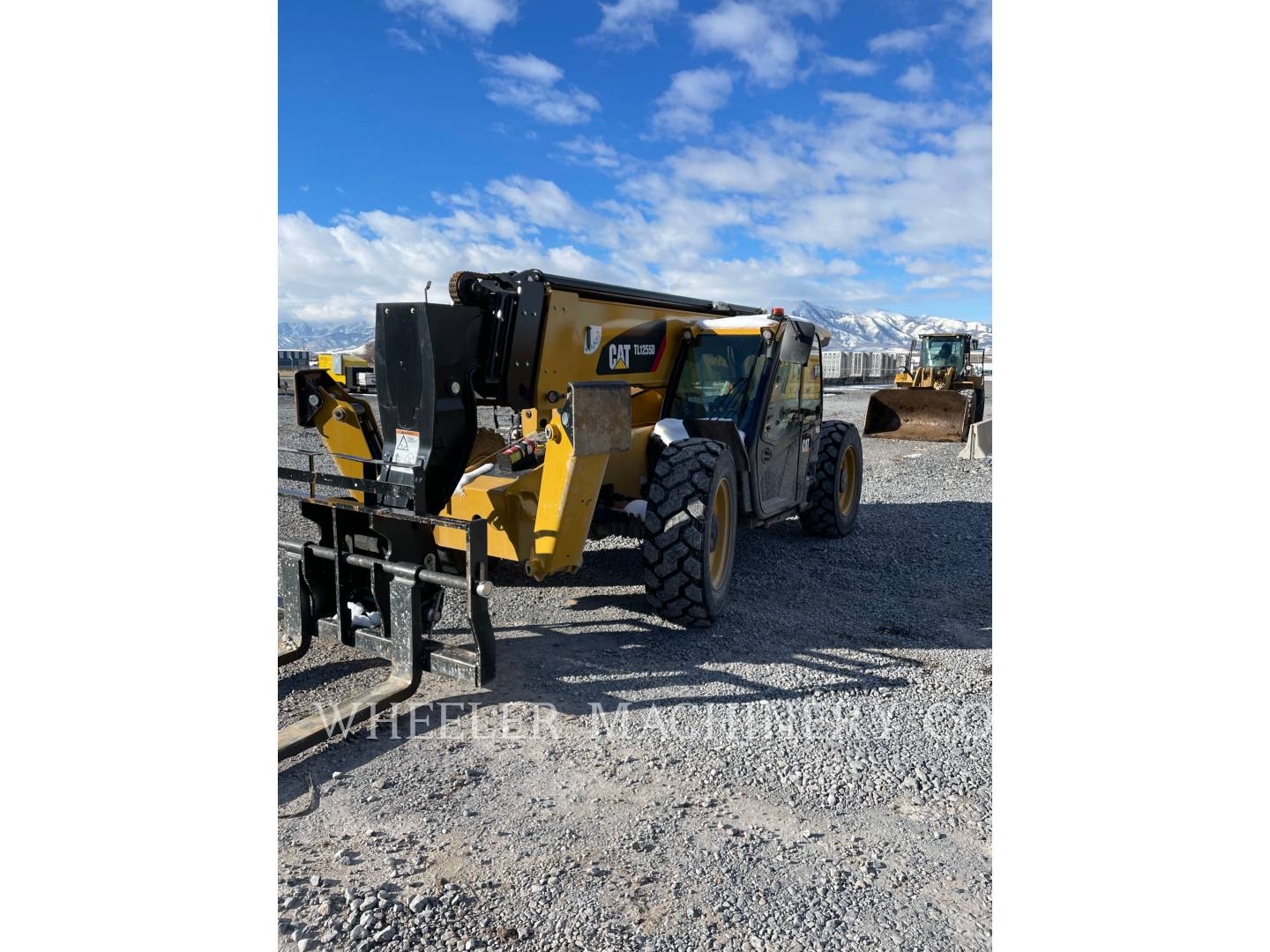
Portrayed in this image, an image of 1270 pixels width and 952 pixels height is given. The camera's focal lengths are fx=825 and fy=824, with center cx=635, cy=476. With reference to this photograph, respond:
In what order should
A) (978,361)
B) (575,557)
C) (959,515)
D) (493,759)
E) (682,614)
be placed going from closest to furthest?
(493,759), (575,557), (682,614), (959,515), (978,361)

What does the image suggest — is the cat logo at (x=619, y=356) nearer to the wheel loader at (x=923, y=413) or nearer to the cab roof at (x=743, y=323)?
the cab roof at (x=743, y=323)

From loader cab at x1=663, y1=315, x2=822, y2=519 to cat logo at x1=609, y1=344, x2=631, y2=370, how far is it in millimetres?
566

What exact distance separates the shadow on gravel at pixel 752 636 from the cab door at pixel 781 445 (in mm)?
592

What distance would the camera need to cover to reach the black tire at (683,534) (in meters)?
4.70

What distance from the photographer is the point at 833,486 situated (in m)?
7.38

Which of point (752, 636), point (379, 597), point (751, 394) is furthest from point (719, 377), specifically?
point (379, 597)

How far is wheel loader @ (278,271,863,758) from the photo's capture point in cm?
Result: 408

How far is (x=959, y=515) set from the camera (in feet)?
28.2

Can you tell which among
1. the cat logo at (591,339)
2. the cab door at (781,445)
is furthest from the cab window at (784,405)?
the cat logo at (591,339)

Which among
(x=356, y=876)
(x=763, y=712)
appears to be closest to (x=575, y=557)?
(x=763, y=712)

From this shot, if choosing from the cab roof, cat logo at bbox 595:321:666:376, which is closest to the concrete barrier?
the cab roof

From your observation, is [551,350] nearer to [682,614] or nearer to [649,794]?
[682,614]

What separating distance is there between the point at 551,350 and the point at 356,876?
326 centimetres

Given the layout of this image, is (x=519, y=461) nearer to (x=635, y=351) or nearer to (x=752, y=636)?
(x=635, y=351)
